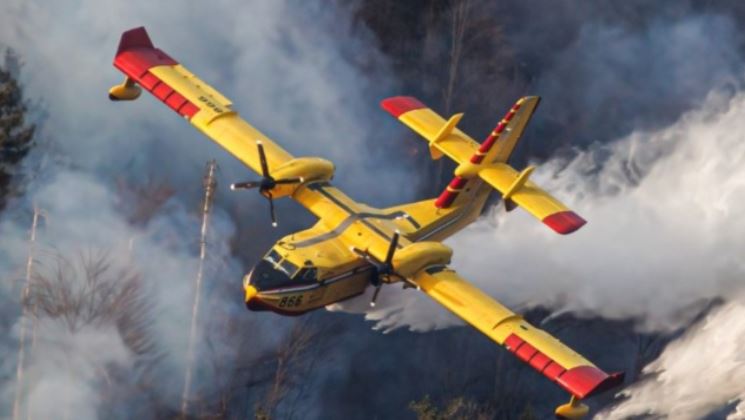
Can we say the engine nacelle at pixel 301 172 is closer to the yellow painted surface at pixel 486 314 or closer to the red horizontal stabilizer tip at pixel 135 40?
the yellow painted surface at pixel 486 314

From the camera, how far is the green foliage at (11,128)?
265ft

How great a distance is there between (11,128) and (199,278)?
758 cm

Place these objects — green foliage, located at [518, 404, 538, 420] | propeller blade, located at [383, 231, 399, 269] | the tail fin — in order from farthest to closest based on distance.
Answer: green foliage, located at [518, 404, 538, 420]
the tail fin
propeller blade, located at [383, 231, 399, 269]

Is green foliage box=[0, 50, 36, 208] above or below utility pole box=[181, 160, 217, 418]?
above

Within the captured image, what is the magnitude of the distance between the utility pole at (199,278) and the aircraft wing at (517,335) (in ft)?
27.5

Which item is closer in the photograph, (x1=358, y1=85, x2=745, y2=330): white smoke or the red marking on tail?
the red marking on tail

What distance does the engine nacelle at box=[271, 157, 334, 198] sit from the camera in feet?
255

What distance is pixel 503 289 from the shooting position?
8331 cm

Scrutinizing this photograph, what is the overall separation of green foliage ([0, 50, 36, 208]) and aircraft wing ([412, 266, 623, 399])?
1385 cm

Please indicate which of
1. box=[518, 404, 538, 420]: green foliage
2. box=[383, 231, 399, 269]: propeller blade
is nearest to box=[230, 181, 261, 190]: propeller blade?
box=[383, 231, 399, 269]: propeller blade

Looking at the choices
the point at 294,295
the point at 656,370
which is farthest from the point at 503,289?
the point at 294,295

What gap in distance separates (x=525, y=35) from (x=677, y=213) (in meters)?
16.2

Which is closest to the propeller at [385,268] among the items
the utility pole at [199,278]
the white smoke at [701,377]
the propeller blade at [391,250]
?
the propeller blade at [391,250]

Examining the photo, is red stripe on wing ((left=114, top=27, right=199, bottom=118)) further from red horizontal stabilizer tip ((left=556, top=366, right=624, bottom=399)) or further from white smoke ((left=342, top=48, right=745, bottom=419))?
red horizontal stabilizer tip ((left=556, top=366, right=624, bottom=399))
